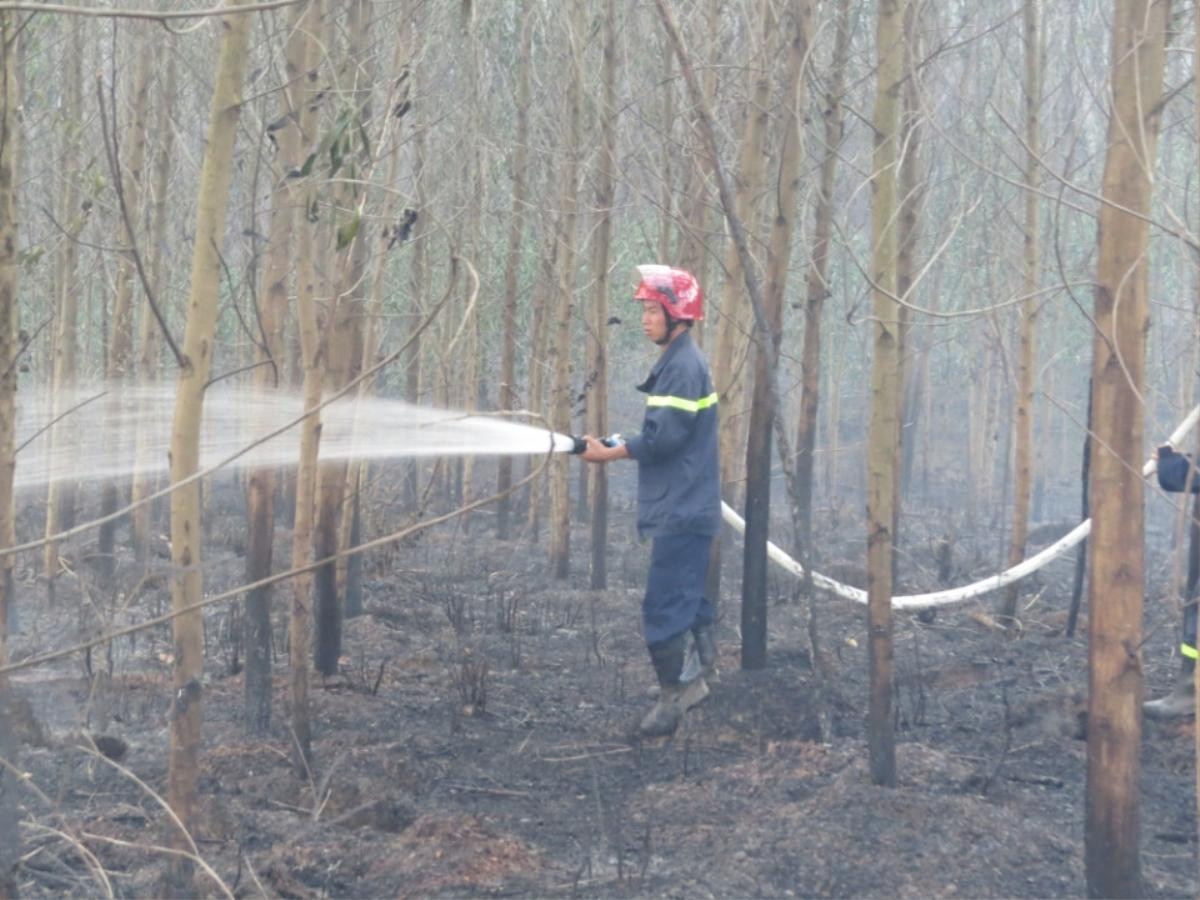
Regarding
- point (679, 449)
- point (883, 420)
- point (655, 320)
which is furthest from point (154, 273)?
point (883, 420)

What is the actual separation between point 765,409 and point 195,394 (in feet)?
12.3

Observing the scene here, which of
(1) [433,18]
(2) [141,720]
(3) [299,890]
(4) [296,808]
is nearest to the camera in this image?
(3) [299,890]

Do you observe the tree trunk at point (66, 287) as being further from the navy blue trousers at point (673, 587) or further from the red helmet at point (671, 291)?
the red helmet at point (671, 291)

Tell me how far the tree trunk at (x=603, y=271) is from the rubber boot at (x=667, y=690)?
4481mm

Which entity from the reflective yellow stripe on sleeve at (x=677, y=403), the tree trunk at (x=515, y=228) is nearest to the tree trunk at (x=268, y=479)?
the reflective yellow stripe on sleeve at (x=677, y=403)

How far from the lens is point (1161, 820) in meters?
5.26

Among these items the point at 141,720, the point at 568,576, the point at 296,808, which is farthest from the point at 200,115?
the point at 296,808

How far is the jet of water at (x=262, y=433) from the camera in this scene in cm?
538

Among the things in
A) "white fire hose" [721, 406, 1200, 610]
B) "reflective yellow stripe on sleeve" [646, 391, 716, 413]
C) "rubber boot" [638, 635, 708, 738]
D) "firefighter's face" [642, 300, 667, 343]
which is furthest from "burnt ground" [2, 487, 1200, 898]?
"firefighter's face" [642, 300, 667, 343]

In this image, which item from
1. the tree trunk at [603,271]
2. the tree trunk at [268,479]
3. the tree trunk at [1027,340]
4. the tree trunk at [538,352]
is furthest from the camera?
the tree trunk at [538,352]

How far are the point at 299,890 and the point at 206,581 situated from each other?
Result: 22.6ft

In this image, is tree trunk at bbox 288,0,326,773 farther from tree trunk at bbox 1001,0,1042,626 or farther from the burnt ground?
tree trunk at bbox 1001,0,1042,626

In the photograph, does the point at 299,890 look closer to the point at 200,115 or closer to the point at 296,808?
the point at 296,808

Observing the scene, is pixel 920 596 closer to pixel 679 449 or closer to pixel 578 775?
pixel 679 449
